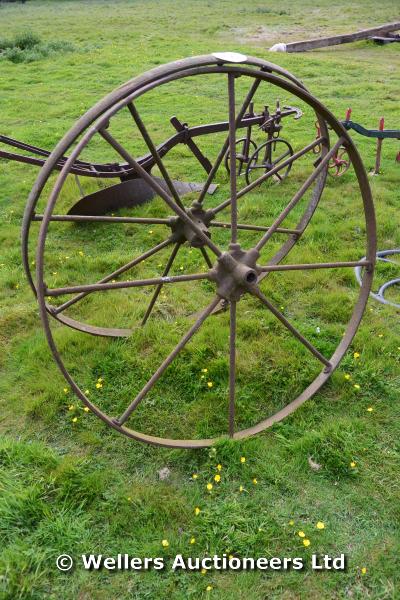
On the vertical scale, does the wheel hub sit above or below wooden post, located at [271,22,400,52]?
below

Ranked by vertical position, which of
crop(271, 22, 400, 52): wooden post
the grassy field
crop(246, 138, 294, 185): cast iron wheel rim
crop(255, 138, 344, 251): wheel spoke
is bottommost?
the grassy field

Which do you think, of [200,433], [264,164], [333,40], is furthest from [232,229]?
[333,40]

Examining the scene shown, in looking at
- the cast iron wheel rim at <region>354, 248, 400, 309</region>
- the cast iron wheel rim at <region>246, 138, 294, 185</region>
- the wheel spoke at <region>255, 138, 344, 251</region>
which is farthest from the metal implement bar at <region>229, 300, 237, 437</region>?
the cast iron wheel rim at <region>246, 138, 294, 185</region>

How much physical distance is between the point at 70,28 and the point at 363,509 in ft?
61.0

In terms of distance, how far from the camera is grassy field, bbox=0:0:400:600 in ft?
6.82

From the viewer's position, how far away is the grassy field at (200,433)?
81.9 inches

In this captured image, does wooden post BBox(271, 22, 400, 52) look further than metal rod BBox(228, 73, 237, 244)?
Yes

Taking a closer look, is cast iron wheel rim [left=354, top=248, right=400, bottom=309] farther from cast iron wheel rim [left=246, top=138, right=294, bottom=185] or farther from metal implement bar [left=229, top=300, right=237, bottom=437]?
cast iron wheel rim [left=246, top=138, right=294, bottom=185]

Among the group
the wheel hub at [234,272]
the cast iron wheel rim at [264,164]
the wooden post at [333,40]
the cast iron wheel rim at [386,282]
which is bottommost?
the cast iron wheel rim at [386,282]

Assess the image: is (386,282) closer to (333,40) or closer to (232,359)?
(232,359)

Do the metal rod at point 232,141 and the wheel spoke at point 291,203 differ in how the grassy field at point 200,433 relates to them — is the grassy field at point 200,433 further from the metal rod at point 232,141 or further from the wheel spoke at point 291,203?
the metal rod at point 232,141

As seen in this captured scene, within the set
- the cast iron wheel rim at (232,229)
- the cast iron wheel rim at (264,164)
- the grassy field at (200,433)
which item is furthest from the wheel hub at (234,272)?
the cast iron wheel rim at (264,164)

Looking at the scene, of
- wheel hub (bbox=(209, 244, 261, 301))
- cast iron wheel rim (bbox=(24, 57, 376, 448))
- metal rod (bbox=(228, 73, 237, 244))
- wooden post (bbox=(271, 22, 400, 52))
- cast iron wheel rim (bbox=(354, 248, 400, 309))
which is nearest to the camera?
cast iron wheel rim (bbox=(24, 57, 376, 448))

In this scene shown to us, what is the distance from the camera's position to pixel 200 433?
8.65 ft
